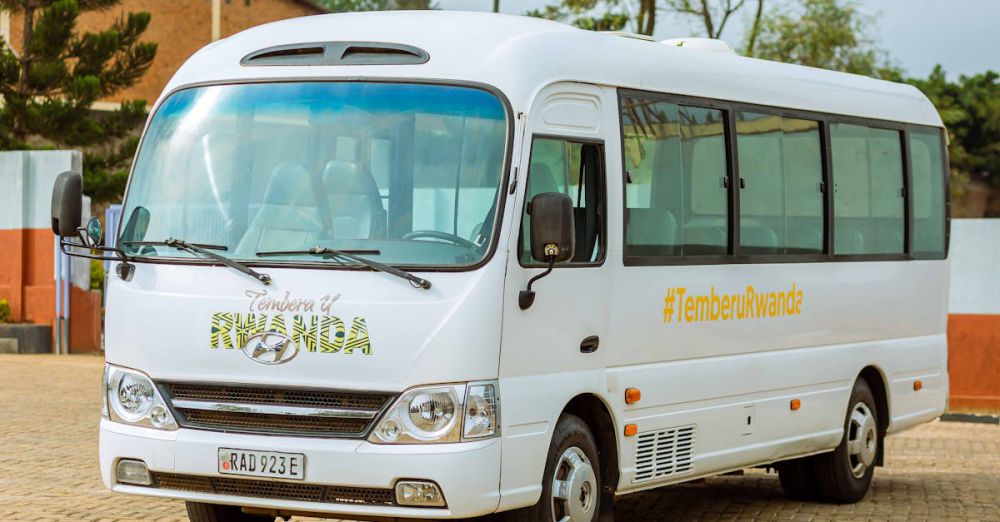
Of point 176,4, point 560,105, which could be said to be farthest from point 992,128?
point 560,105

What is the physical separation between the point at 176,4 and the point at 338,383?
4230 centimetres

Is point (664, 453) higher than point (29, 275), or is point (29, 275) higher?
point (29, 275)

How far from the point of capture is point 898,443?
17484mm

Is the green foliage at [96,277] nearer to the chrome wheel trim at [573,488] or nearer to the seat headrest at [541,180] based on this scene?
the chrome wheel trim at [573,488]

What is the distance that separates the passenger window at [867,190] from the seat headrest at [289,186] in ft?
16.5

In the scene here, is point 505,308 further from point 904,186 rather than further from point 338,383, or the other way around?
point 904,186

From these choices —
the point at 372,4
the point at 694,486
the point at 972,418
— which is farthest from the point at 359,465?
the point at 372,4

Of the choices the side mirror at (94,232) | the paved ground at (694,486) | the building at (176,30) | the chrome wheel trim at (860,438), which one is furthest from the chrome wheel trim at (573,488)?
the building at (176,30)

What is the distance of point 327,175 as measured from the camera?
8328 millimetres

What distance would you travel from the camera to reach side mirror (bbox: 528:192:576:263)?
7883 mm

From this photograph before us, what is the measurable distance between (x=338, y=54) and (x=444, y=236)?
3.89ft

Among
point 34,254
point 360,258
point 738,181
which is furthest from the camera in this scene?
point 34,254

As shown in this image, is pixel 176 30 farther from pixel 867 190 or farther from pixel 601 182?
pixel 601 182

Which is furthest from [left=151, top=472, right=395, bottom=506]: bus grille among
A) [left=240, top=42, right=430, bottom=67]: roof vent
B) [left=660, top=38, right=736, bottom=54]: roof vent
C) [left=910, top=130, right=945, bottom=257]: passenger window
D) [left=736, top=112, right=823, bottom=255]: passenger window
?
[left=910, top=130, right=945, bottom=257]: passenger window
